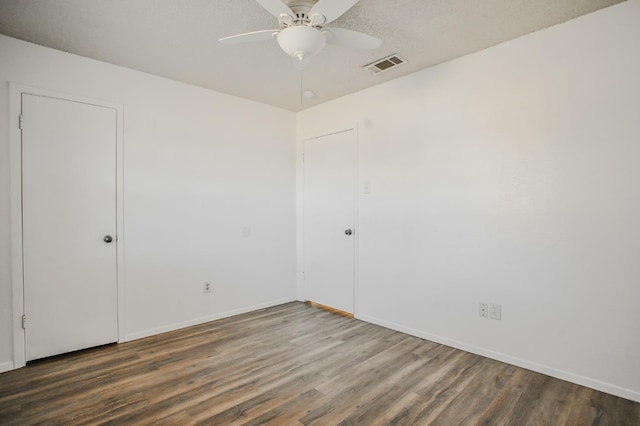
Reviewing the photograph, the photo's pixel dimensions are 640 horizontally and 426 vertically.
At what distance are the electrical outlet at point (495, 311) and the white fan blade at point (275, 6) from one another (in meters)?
2.53

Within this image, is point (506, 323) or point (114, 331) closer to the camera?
point (506, 323)

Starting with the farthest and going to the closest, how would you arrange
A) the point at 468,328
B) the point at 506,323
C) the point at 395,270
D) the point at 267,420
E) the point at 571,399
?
the point at 395,270
the point at 468,328
the point at 506,323
the point at 571,399
the point at 267,420

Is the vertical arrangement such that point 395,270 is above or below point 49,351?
above

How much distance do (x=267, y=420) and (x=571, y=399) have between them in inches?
74.5

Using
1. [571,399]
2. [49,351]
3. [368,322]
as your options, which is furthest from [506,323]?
[49,351]

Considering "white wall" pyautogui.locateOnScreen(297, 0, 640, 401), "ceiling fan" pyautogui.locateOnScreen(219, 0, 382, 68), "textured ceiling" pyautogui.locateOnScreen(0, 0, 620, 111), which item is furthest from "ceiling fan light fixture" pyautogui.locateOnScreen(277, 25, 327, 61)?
"white wall" pyautogui.locateOnScreen(297, 0, 640, 401)

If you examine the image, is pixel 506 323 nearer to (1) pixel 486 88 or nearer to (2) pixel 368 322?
(2) pixel 368 322

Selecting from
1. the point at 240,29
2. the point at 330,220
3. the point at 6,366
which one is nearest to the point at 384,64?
the point at 240,29

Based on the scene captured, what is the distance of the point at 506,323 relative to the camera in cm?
257

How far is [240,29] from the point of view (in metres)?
2.34

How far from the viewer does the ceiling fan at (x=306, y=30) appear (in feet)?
5.58

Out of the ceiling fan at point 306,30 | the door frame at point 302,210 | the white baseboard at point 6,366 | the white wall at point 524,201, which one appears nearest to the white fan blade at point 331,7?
the ceiling fan at point 306,30

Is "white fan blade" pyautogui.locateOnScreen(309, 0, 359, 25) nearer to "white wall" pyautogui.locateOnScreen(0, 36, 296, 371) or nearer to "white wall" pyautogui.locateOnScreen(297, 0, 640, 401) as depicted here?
"white wall" pyautogui.locateOnScreen(297, 0, 640, 401)

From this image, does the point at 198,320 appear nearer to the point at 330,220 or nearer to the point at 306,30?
the point at 330,220
